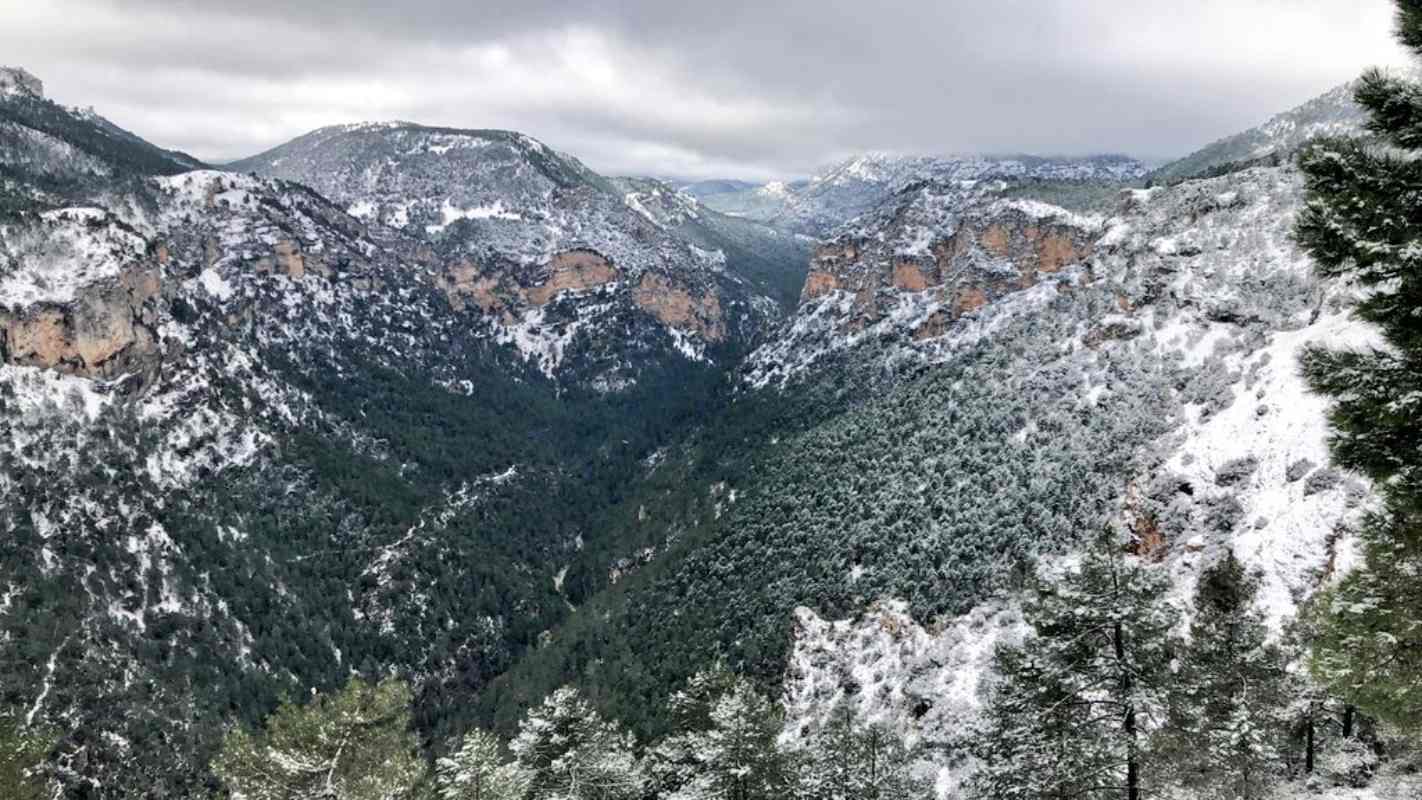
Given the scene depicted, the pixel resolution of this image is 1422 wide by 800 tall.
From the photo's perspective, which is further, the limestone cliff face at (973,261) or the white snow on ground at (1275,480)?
the limestone cliff face at (973,261)

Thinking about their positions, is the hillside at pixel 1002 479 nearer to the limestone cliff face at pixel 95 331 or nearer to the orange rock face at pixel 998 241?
→ the orange rock face at pixel 998 241

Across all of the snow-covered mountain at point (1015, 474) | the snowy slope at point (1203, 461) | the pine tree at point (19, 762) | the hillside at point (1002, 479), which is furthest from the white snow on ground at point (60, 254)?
the snowy slope at point (1203, 461)

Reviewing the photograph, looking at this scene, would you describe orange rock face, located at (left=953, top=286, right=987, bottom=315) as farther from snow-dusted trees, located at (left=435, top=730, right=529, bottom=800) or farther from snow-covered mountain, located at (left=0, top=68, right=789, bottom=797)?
snow-dusted trees, located at (left=435, top=730, right=529, bottom=800)

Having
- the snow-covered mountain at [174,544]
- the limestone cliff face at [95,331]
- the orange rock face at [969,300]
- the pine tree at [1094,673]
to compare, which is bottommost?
the snow-covered mountain at [174,544]

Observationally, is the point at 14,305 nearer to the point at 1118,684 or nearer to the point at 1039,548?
the point at 1039,548

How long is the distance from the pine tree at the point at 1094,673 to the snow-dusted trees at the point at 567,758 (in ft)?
65.1

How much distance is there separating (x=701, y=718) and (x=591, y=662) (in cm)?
8529

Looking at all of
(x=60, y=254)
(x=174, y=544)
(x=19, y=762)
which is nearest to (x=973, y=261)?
(x=19, y=762)

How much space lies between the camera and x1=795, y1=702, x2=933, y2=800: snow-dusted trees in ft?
132

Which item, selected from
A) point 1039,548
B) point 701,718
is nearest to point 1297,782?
point 701,718

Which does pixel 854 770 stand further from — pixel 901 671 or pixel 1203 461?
pixel 1203 461

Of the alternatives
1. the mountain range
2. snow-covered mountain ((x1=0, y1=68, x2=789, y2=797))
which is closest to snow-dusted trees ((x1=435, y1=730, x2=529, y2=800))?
the mountain range

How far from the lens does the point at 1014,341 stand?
4781 inches

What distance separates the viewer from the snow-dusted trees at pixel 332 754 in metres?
26.9
